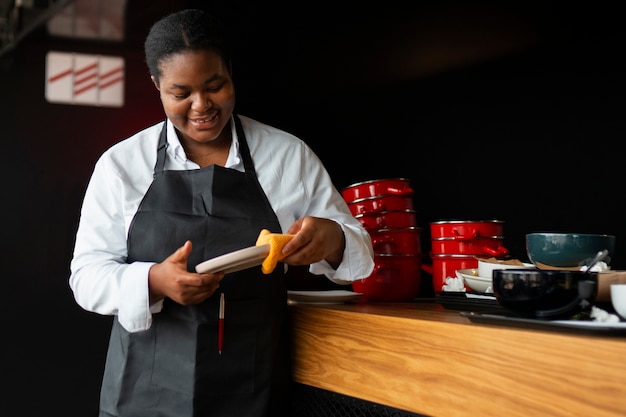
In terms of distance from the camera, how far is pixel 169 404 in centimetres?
183

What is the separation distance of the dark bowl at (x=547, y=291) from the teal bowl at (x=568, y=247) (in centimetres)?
36

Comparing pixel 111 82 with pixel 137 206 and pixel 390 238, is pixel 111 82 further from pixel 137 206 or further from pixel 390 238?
pixel 390 238

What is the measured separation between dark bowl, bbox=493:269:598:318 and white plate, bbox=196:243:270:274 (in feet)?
1.66

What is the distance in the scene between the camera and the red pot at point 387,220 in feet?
8.09

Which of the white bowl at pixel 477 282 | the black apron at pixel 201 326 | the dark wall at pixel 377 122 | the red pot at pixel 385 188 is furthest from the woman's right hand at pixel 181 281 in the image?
the dark wall at pixel 377 122

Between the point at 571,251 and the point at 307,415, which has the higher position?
the point at 571,251

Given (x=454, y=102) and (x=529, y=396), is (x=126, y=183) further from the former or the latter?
(x=454, y=102)

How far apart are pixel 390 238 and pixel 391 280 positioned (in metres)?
0.14

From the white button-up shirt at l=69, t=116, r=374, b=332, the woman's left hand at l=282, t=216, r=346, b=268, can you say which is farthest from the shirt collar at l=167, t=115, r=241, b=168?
the woman's left hand at l=282, t=216, r=346, b=268

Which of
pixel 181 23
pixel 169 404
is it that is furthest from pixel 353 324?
pixel 181 23

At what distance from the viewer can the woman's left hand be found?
5.65 ft

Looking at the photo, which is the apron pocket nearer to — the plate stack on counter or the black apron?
the black apron

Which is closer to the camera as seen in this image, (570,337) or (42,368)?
(570,337)

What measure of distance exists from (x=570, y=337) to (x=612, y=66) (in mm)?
1922
